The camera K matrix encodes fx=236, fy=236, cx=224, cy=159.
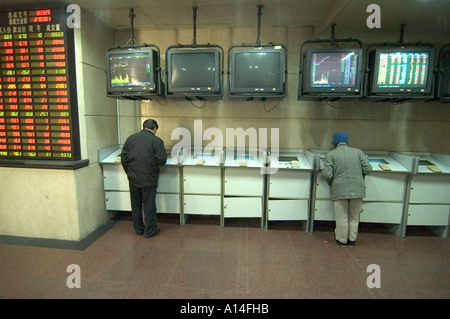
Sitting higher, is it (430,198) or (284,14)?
(284,14)

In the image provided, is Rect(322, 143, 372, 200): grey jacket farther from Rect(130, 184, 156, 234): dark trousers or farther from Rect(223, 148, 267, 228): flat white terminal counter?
Rect(130, 184, 156, 234): dark trousers

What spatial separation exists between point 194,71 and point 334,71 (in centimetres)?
173

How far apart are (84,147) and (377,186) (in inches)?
155

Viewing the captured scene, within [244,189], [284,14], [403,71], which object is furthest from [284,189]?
[284,14]

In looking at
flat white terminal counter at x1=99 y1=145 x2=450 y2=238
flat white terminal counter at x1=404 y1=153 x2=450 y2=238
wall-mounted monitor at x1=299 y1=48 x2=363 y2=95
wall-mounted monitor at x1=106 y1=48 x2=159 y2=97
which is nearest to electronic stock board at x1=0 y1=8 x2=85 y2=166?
wall-mounted monitor at x1=106 y1=48 x2=159 y2=97

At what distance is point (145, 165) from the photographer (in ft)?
9.84

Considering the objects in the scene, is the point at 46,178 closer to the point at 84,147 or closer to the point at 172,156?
the point at 84,147

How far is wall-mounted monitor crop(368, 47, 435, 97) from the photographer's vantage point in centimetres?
288

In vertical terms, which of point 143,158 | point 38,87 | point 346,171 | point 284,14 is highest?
point 284,14

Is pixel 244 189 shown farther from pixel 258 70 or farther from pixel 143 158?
pixel 258 70

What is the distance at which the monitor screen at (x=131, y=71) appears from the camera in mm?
2939

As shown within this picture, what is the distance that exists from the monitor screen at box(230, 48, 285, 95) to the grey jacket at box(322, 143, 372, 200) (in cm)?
106

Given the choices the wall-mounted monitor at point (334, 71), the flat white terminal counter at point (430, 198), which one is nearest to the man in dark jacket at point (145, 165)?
the wall-mounted monitor at point (334, 71)

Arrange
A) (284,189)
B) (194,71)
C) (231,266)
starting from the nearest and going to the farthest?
(231,266)
(194,71)
(284,189)
